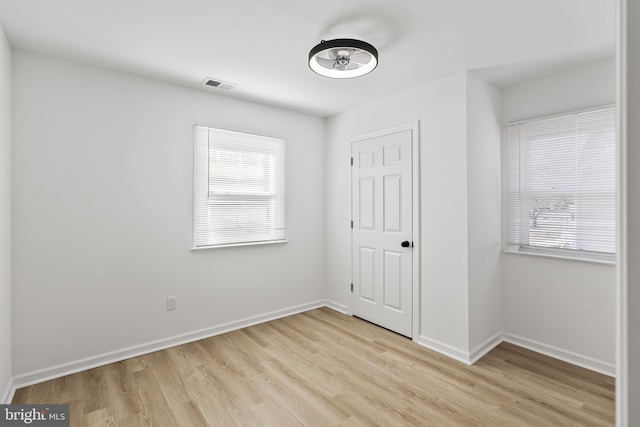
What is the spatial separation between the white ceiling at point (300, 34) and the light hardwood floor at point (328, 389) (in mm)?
2508

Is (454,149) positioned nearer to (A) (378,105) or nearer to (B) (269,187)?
(A) (378,105)

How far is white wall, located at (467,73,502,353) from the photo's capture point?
284cm

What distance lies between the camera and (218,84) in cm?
310

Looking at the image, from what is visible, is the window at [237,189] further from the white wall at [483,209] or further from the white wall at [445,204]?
the white wall at [483,209]

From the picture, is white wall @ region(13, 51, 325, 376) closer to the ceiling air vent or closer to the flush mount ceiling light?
the ceiling air vent

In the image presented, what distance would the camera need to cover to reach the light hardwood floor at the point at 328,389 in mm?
2086

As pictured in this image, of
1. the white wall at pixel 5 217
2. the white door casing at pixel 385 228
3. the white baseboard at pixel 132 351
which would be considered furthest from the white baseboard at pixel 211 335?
the white door casing at pixel 385 228

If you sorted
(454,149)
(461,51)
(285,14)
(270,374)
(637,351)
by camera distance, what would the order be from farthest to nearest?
1. (454,149)
2. (270,374)
3. (461,51)
4. (285,14)
5. (637,351)

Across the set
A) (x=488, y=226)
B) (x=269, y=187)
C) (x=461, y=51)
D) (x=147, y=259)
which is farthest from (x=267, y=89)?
(x=488, y=226)

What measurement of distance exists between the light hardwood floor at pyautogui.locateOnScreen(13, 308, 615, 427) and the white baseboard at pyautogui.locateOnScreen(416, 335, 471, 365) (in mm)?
75

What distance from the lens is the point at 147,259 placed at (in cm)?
298

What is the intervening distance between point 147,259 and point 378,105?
2.83 meters

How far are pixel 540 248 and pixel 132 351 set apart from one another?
12.5ft

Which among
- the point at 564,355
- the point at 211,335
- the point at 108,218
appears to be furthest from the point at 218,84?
the point at 564,355
